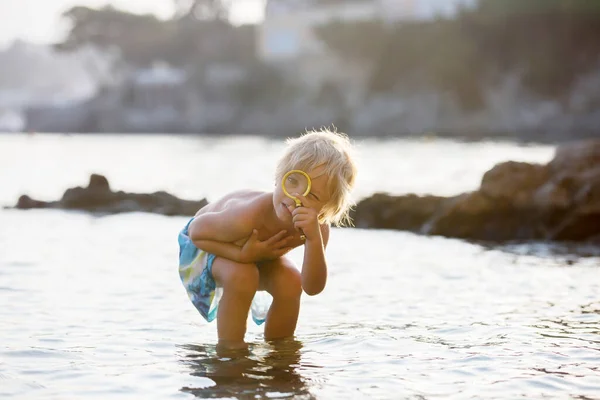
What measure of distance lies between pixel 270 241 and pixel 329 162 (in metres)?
0.46

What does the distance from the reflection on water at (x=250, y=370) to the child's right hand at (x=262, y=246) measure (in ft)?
1.27

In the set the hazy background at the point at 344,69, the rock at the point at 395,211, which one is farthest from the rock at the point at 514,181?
the hazy background at the point at 344,69

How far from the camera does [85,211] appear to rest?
9.88 meters

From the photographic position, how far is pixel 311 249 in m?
3.51

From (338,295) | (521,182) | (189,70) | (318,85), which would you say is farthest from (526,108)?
(338,295)

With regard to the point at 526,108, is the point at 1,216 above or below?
below

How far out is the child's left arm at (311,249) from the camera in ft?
11.4

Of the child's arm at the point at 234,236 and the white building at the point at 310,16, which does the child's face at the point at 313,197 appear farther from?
the white building at the point at 310,16

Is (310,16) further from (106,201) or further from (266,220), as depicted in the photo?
(266,220)

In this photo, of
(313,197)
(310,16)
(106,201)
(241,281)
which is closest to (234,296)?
(241,281)

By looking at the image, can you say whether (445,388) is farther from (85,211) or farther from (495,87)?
(495,87)

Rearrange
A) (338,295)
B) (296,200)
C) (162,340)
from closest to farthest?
(296,200) < (162,340) < (338,295)

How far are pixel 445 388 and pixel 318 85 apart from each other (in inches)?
2210

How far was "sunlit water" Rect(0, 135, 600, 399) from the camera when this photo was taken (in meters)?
3.35
